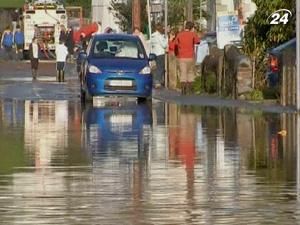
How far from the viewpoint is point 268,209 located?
12.5 meters

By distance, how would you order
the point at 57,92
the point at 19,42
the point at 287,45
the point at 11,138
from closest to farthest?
the point at 11,138
the point at 287,45
the point at 57,92
the point at 19,42

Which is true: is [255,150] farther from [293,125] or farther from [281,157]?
[293,125]

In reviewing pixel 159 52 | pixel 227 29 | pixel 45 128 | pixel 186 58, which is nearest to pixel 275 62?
pixel 186 58

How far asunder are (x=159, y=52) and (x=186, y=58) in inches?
190

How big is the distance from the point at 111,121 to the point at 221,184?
9660mm

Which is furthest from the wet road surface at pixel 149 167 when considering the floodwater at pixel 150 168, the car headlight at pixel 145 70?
the car headlight at pixel 145 70

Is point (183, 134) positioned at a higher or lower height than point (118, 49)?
lower

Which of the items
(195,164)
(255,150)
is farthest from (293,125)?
(195,164)

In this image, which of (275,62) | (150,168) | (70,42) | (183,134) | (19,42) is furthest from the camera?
(19,42)

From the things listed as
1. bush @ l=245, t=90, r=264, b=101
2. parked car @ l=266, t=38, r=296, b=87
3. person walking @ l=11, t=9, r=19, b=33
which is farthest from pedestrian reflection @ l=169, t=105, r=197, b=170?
person walking @ l=11, t=9, r=19, b=33

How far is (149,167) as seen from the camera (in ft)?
53.4

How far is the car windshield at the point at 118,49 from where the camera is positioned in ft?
101

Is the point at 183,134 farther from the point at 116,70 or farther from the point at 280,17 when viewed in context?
the point at 116,70

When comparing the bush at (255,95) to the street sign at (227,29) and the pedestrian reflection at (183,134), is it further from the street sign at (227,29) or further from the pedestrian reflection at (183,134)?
the street sign at (227,29)
